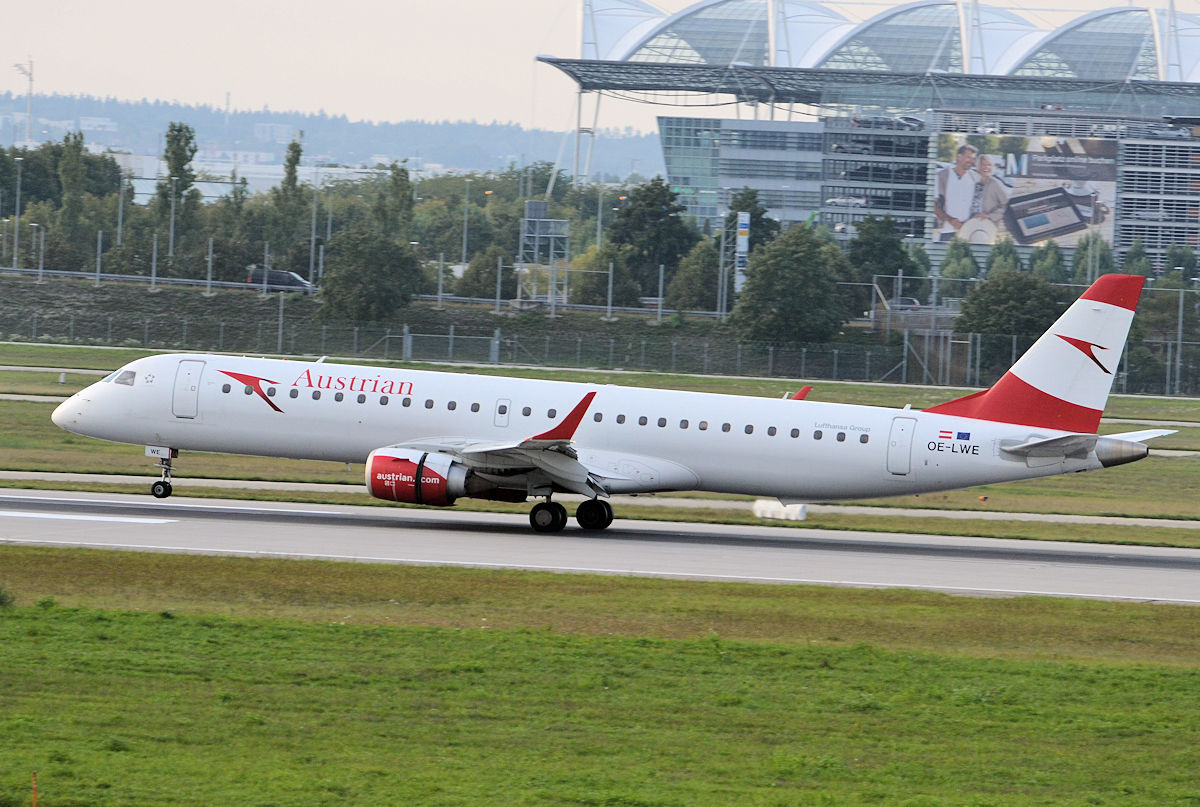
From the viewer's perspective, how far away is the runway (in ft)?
82.6

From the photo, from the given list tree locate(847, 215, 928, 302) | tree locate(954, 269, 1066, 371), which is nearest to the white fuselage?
tree locate(954, 269, 1066, 371)

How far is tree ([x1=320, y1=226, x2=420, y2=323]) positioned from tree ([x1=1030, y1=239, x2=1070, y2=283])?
65.5m

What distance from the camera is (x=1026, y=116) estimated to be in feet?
542

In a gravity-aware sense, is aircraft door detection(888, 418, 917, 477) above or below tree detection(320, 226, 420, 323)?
below

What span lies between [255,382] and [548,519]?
23.9 ft

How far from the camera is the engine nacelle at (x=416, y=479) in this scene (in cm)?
2864

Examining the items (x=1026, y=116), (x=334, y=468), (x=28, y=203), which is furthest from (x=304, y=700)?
(x=1026, y=116)

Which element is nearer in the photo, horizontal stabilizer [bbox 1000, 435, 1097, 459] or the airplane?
horizontal stabilizer [bbox 1000, 435, 1097, 459]

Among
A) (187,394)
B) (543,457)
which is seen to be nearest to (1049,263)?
(543,457)

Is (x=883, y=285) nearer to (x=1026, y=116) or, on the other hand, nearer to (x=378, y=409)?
(x=1026, y=116)

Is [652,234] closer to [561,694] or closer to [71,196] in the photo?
[71,196]

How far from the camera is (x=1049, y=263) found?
140 meters

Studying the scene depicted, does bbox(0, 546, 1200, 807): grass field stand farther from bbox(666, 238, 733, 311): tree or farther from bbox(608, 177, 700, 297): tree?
bbox(608, 177, 700, 297): tree

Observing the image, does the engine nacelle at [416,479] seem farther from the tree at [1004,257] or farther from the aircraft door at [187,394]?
the tree at [1004,257]
